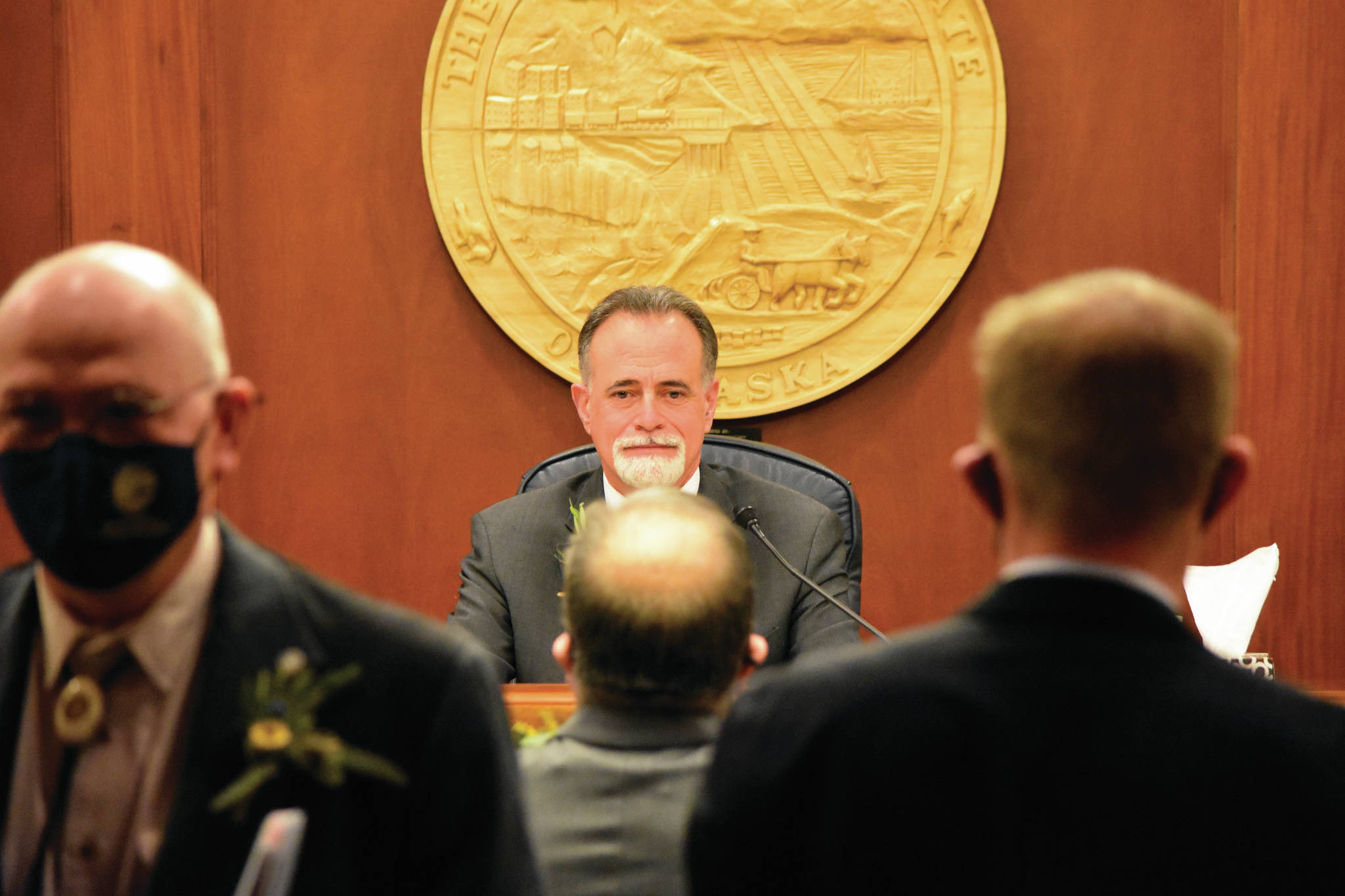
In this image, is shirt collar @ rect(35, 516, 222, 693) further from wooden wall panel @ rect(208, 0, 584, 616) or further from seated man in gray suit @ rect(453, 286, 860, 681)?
wooden wall panel @ rect(208, 0, 584, 616)

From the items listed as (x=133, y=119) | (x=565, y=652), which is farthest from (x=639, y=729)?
(x=133, y=119)

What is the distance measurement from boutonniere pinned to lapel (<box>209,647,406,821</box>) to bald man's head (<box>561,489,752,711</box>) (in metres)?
0.32

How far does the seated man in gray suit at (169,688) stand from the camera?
972mm

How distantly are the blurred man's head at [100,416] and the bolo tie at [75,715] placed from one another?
1.7 inches

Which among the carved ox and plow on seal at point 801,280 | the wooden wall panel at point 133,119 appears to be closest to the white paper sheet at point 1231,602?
the carved ox and plow on seal at point 801,280

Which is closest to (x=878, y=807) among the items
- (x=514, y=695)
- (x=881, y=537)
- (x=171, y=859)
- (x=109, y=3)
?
(x=171, y=859)

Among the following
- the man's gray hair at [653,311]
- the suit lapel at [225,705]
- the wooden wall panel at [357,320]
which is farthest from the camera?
the wooden wall panel at [357,320]

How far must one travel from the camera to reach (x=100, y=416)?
38.8 inches

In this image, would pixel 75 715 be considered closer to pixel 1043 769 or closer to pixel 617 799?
pixel 617 799

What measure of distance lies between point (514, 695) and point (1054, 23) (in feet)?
8.49

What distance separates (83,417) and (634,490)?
6.75 feet

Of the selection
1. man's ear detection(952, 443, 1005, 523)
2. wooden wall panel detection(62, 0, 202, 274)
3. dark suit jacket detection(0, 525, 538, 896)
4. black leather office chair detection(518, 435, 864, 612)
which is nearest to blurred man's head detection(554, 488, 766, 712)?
dark suit jacket detection(0, 525, 538, 896)

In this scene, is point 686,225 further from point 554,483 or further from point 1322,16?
point 1322,16

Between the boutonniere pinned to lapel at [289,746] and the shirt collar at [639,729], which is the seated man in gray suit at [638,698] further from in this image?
the boutonniere pinned to lapel at [289,746]
